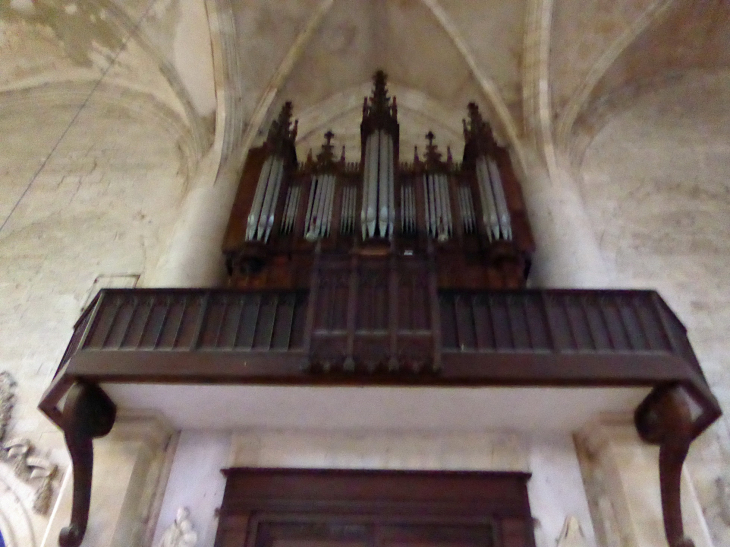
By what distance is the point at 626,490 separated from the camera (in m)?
4.51

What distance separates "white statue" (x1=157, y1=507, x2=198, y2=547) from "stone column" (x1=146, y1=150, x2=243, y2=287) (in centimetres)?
250

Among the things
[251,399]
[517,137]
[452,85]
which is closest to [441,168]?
[517,137]

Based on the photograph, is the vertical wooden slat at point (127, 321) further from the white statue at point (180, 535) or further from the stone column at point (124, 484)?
the white statue at point (180, 535)

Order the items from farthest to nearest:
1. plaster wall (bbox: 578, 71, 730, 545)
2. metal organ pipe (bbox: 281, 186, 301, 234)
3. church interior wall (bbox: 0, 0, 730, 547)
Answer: metal organ pipe (bbox: 281, 186, 301, 234)
plaster wall (bbox: 578, 71, 730, 545)
church interior wall (bbox: 0, 0, 730, 547)

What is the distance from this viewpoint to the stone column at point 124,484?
4508mm

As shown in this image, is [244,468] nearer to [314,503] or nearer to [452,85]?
[314,503]

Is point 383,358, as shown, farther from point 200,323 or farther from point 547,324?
point 200,323

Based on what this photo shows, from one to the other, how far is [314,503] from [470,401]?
5.29 feet

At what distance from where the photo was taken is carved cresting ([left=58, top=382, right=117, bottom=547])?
4.32 metres

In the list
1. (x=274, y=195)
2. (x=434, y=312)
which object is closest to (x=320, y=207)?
(x=274, y=195)

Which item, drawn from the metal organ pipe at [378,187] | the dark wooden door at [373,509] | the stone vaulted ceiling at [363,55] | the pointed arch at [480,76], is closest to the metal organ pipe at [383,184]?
the metal organ pipe at [378,187]

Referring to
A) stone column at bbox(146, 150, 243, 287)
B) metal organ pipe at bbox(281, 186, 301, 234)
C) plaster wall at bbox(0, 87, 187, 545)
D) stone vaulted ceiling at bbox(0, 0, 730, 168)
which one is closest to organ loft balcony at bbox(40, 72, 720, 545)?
metal organ pipe at bbox(281, 186, 301, 234)

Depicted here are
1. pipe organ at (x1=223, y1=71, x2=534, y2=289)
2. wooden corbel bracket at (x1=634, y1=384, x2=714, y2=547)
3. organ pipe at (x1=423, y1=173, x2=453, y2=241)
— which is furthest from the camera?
organ pipe at (x1=423, y1=173, x2=453, y2=241)

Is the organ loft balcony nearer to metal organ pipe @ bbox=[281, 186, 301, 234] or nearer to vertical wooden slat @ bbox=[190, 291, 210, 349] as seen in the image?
vertical wooden slat @ bbox=[190, 291, 210, 349]
